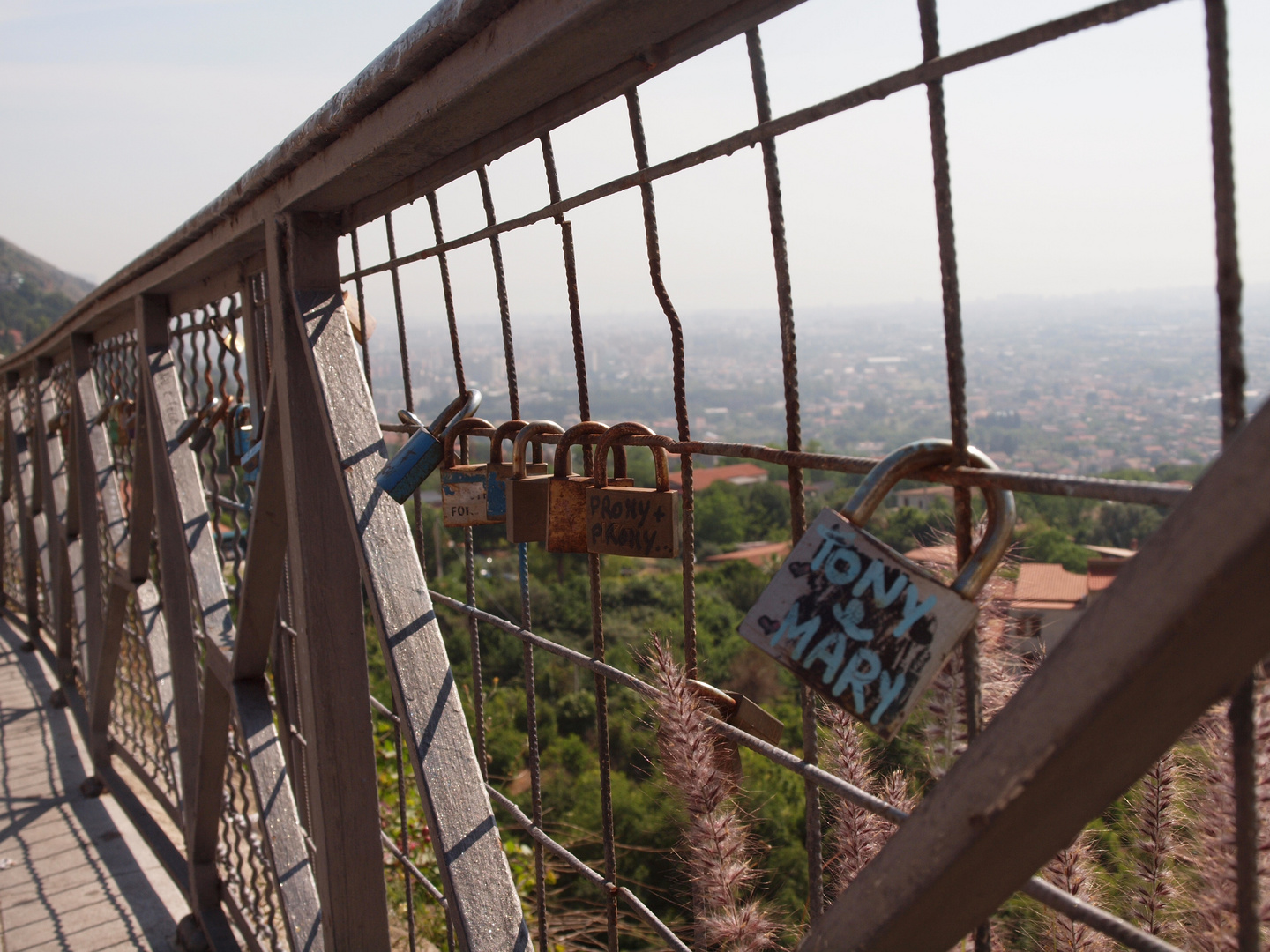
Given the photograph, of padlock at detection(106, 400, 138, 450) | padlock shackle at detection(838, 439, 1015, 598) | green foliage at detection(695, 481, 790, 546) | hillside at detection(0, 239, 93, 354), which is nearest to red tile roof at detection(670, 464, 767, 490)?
green foliage at detection(695, 481, 790, 546)

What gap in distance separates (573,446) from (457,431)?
14.6 inches

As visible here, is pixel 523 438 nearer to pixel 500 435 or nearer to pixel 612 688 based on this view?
pixel 500 435

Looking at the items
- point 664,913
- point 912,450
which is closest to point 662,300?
point 912,450

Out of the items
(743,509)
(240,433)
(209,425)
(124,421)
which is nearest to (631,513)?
(240,433)

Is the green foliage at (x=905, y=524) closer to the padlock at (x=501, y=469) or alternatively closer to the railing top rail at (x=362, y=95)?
the padlock at (x=501, y=469)

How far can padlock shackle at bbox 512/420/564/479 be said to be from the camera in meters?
1.28

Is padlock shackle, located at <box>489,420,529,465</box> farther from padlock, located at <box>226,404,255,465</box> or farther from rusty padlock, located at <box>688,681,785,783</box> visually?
padlock, located at <box>226,404,255,465</box>

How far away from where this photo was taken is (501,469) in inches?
56.4

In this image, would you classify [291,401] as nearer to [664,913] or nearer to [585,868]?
[585,868]

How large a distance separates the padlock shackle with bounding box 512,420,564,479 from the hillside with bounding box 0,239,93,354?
1870 inches

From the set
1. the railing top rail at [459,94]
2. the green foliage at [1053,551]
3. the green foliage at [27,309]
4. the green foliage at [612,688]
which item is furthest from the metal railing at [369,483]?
the green foliage at [27,309]

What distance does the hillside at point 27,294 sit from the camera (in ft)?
161

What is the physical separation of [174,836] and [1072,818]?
4.20 meters

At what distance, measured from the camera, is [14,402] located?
7.00m
